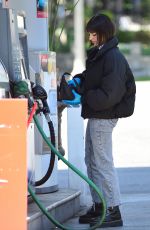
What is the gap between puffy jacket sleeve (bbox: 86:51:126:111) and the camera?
21.2 feet

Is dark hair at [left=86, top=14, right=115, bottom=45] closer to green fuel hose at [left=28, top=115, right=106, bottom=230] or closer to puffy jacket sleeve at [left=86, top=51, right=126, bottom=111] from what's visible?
puffy jacket sleeve at [left=86, top=51, right=126, bottom=111]

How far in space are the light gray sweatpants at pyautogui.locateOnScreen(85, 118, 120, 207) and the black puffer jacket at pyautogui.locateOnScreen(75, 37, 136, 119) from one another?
0.09m

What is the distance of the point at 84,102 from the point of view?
670 cm

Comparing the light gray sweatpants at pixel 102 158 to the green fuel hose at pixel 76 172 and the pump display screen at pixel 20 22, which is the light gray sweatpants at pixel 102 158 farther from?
the pump display screen at pixel 20 22

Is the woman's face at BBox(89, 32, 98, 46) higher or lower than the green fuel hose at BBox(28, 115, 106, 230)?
higher

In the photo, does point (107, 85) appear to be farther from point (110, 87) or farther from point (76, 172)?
point (76, 172)

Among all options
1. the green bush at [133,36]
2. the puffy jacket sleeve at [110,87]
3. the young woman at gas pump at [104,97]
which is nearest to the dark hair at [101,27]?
the young woman at gas pump at [104,97]

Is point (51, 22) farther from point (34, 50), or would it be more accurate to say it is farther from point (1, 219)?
point (1, 219)

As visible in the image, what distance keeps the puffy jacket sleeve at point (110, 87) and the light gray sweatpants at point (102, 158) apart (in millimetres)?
188

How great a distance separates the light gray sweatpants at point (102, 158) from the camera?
665 centimetres

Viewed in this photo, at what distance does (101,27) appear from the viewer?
260 inches

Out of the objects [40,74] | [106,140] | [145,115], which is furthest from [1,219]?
[145,115]

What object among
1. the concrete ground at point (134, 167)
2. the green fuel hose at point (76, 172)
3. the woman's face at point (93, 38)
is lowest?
the concrete ground at point (134, 167)

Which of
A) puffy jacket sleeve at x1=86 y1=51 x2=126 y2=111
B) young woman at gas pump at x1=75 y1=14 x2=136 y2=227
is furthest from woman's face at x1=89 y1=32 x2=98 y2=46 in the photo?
puffy jacket sleeve at x1=86 y1=51 x2=126 y2=111
